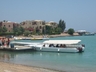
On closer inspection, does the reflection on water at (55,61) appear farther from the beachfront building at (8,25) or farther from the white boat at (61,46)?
the beachfront building at (8,25)

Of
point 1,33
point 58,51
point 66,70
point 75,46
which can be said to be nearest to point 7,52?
point 58,51

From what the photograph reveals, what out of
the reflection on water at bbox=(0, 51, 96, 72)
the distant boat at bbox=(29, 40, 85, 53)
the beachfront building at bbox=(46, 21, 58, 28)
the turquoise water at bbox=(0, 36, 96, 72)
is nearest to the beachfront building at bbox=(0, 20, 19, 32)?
the beachfront building at bbox=(46, 21, 58, 28)

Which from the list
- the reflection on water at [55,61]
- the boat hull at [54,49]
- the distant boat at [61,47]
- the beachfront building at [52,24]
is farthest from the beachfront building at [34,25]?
the reflection on water at [55,61]

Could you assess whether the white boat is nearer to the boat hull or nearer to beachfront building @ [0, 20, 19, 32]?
the boat hull

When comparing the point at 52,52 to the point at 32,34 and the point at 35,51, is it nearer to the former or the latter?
the point at 35,51

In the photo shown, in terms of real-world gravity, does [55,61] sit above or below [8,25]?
below

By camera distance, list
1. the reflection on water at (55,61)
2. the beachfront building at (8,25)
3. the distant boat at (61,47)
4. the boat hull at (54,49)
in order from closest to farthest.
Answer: the reflection on water at (55,61) → the boat hull at (54,49) → the distant boat at (61,47) → the beachfront building at (8,25)

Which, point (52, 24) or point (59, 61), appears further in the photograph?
point (52, 24)

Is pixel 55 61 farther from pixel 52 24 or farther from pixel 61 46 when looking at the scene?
pixel 52 24

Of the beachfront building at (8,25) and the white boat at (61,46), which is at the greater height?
the beachfront building at (8,25)

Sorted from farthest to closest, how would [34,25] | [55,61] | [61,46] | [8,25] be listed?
[34,25] < [8,25] < [61,46] < [55,61]

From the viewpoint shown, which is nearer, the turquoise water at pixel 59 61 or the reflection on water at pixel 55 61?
the turquoise water at pixel 59 61

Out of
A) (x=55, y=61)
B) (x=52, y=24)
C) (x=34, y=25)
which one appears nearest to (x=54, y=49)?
(x=55, y=61)

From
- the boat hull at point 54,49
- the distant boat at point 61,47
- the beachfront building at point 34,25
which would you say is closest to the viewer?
the boat hull at point 54,49
